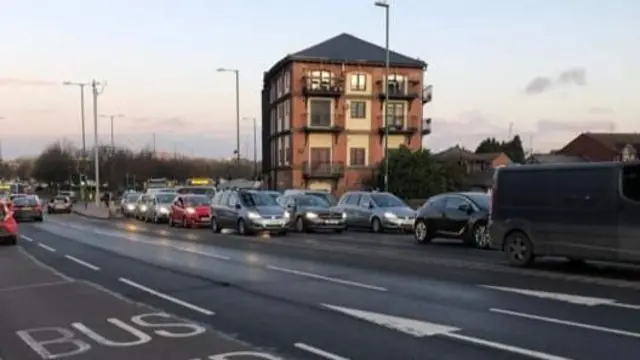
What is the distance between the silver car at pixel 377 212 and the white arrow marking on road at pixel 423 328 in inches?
708

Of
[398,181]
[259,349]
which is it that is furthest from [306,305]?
[398,181]

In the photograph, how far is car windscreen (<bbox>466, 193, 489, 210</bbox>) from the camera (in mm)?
21494

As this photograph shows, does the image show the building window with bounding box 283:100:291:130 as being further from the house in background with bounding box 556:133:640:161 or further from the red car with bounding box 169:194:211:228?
the house in background with bounding box 556:133:640:161

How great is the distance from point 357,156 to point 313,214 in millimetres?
40087

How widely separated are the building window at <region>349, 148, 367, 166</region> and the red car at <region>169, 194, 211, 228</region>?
3382 cm

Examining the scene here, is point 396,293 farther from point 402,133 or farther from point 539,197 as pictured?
point 402,133

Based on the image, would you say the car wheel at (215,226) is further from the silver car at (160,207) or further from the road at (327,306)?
the road at (327,306)

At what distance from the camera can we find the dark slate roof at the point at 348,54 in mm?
68000

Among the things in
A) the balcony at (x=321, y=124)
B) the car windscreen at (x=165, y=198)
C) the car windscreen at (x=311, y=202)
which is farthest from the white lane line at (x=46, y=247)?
the balcony at (x=321, y=124)

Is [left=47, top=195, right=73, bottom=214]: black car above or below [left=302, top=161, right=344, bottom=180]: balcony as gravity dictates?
below

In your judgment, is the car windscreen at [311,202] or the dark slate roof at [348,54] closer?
the car windscreen at [311,202]

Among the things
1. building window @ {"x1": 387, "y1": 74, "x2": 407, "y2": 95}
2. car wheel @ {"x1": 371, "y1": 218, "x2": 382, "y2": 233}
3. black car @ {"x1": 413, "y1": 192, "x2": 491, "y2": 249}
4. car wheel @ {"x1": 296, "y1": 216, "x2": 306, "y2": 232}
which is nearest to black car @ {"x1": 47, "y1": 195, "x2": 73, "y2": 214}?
building window @ {"x1": 387, "y1": 74, "x2": 407, "y2": 95}

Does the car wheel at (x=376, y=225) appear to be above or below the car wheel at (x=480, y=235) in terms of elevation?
below

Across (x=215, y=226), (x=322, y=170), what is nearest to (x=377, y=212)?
(x=215, y=226)
